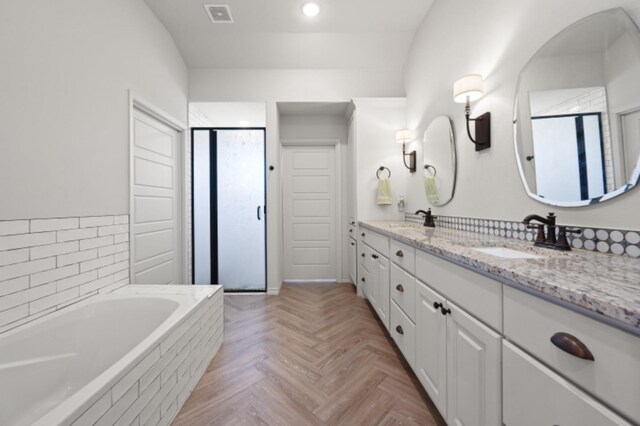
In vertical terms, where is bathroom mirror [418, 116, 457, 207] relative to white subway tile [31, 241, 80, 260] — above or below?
above

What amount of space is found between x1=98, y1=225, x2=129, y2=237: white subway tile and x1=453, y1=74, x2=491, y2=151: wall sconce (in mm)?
2591

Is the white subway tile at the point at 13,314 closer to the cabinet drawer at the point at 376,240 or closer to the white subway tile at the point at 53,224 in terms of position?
the white subway tile at the point at 53,224

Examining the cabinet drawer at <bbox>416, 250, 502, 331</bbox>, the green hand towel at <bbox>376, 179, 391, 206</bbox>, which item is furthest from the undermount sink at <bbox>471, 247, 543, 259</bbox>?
the green hand towel at <bbox>376, 179, 391, 206</bbox>

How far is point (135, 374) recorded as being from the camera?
0.96 m

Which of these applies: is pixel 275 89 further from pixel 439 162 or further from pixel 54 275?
pixel 54 275

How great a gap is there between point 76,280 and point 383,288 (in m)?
2.07

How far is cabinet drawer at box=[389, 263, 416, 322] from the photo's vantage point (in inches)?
56.9

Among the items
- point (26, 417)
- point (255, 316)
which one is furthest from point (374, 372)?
point (26, 417)

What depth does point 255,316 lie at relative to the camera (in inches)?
96.3

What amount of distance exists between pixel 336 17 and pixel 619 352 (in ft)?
9.95

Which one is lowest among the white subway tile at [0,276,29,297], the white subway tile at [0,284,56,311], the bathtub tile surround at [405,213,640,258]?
the white subway tile at [0,284,56,311]

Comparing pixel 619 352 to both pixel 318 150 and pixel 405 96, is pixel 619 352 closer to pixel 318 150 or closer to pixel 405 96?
pixel 405 96

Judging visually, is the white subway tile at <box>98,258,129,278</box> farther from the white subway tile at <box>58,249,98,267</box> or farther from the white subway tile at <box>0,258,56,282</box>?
the white subway tile at <box>0,258,56,282</box>

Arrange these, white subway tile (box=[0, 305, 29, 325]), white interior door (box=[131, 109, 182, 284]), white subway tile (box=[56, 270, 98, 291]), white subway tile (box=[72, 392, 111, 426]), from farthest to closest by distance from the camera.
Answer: white interior door (box=[131, 109, 182, 284])
white subway tile (box=[56, 270, 98, 291])
white subway tile (box=[0, 305, 29, 325])
white subway tile (box=[72, 392, 111, 426])
